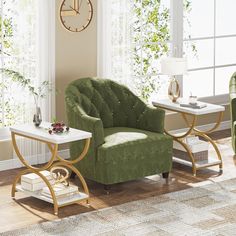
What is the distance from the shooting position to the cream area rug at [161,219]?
599 cm

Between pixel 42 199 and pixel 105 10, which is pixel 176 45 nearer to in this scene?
pixel 105 10

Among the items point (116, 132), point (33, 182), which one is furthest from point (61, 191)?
point (116, 132)

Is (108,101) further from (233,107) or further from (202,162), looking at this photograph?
(233,107)

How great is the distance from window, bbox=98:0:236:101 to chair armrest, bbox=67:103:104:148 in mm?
1106

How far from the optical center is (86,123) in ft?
22.7

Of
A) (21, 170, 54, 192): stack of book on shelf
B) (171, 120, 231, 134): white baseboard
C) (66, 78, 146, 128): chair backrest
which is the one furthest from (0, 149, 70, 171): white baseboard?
(171, 120, 231, 134): white baseboard

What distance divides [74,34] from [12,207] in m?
2.20

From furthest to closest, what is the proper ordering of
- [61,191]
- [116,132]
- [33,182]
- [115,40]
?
[115,40]
[116,132]
[33,182]
[61,191]

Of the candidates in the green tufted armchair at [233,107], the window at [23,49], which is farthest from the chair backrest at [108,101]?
the green tufted armchair at [233,107]

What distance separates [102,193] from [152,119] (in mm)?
980

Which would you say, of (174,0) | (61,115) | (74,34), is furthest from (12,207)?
(174,0)

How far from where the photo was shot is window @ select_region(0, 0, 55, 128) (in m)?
7.49

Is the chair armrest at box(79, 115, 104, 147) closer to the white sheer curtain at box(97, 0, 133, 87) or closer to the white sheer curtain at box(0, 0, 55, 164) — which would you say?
the white sheer curtain at box(0, 0, 55, 164)

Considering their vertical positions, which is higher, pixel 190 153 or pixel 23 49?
pixel 23 49
